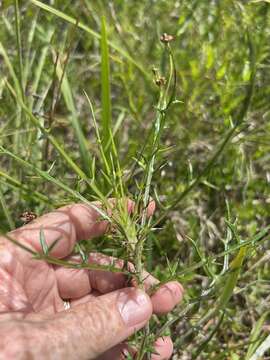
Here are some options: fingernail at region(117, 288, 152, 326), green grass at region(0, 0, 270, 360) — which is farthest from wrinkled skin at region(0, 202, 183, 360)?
green grass at region(0, 0, 270, 360)

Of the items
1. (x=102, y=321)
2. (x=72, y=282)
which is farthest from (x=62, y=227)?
(x=102, y=321)

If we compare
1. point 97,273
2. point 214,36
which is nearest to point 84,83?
point 214,36

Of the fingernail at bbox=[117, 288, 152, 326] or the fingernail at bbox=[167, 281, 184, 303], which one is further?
the fingernail at bbox=[167, 281, 184, 303]

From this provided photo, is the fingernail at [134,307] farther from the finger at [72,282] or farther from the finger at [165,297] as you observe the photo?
the finger at [72,282]

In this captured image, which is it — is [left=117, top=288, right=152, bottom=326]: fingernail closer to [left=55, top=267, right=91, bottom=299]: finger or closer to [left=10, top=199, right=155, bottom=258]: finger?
[left=10, top=199, right=155, bottom=258]: finger

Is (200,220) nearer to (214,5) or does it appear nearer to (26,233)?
(26,233)

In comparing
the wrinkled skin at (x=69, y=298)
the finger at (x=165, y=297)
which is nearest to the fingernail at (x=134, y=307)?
the wrinkled skin at (x=69, y=298)
